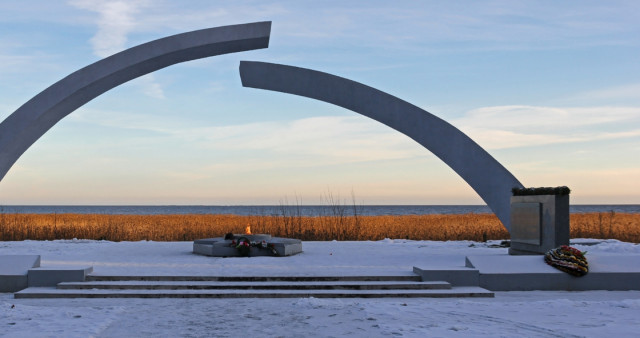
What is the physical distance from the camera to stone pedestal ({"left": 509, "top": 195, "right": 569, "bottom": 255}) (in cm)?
1160

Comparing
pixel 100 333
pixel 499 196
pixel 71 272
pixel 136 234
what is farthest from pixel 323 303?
pixel 136 234

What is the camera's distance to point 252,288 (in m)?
9.09

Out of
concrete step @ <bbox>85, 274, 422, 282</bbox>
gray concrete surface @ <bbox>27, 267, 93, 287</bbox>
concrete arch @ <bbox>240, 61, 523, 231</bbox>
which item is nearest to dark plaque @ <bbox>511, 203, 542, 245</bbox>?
concrete arch @ <bbox>240, 61, 523, 231</bbox>

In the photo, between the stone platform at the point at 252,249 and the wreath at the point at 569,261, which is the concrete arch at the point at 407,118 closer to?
the stone platform at the point at 252,249

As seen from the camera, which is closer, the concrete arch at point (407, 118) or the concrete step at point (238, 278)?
the concrete step at point (238, 278)

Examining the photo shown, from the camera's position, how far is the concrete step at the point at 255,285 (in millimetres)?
9062

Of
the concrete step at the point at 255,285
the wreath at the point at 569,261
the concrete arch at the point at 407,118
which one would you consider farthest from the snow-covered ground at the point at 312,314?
the concrete arch at the point at 407,118

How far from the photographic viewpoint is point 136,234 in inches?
766

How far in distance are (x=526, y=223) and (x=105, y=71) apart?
31.1 ft

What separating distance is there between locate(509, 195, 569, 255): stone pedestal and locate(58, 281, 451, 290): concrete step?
3338 mm

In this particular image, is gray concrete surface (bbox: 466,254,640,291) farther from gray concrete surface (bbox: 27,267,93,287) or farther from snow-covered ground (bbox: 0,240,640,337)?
gray concrete surface (bbox: 27,267,93,287)

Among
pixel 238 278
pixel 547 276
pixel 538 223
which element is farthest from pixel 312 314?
pixel 538 223

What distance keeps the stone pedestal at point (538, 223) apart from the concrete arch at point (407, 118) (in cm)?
72

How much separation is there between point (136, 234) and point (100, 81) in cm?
632
